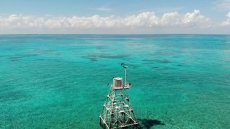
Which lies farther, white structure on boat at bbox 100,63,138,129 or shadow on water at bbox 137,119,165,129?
shadow on water at bbox 137,119,165,129

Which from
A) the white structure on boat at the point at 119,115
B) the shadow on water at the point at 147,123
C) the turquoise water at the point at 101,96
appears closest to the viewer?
the white structure on boat at the point at 119,115

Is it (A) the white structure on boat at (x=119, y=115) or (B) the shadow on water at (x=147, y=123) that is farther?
(B) the shadow on water at (x=147, y=123)

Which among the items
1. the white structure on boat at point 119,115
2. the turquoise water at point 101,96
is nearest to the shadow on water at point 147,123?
the turquoise water at point 101,96

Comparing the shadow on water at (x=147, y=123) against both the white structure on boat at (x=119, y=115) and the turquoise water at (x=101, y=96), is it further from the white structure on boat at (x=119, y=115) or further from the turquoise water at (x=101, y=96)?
the white structure on boat at (x=119, y=115)

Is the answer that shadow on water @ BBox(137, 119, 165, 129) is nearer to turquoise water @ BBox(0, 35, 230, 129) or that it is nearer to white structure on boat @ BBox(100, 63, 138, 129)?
turquoise water @ BBox(0, 35, 230, 129)

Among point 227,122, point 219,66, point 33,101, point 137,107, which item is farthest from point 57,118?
point 219,66

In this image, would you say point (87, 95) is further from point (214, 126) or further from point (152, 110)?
point (214, 126)

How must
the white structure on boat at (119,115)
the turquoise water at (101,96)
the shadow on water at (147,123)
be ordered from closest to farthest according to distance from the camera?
the white structure on boat at (119,115) → the shadow on water at (147,123) → the turquoise water at (101,96)

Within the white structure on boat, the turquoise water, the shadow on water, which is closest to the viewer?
the white structure on boat

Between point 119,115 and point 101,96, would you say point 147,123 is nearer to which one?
point 119,115

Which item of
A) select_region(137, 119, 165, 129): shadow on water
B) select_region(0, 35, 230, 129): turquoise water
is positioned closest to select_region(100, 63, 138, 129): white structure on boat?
select_region(137, 119, 165, 129): shadow on water

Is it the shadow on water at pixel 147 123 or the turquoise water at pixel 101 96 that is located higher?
the turquoise water at pixel 101 96
